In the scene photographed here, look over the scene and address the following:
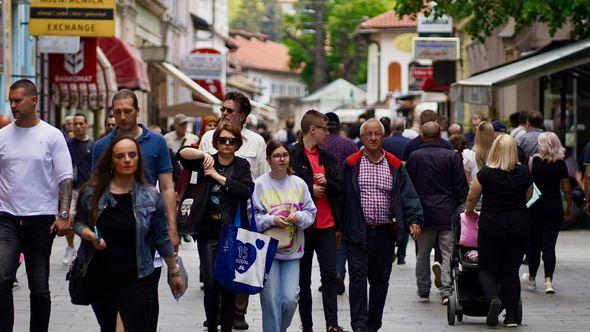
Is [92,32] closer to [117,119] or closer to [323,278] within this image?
[323,278]

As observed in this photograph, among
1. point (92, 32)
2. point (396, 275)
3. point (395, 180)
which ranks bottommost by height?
point (396, 275)

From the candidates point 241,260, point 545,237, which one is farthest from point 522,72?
point 241,260

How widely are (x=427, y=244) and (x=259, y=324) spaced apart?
7.95ft

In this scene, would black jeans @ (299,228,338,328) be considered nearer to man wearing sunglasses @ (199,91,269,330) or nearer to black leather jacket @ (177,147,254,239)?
man wearing sunglasses @ (199,91,269,330)

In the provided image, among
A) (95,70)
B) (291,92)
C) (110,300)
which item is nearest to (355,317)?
(110,300)

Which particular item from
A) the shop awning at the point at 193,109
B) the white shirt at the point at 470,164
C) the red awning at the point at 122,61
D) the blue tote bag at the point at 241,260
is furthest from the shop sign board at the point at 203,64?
the blue tote bag at the point at 241,260

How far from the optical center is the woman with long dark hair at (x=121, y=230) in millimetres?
8023

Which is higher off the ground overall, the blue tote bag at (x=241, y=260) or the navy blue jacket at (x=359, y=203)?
the navy blue jacket at (x=359, y=203)

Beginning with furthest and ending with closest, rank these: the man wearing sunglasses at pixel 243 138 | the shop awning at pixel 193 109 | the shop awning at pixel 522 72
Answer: the shop awning at pixel 193 109 → the shop awning at pixel 522 72 → the man wearing sunglasses at pixel 243 138

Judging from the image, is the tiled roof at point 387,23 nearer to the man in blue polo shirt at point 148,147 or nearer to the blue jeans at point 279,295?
the blue jeans at point 279,295

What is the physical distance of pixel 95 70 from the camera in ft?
90.7

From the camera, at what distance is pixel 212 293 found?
10.3m

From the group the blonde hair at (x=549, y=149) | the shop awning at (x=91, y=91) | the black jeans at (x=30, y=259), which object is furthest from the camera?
the shop awning at (x=91, y=91)

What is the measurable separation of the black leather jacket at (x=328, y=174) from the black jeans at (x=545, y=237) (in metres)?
3.96
